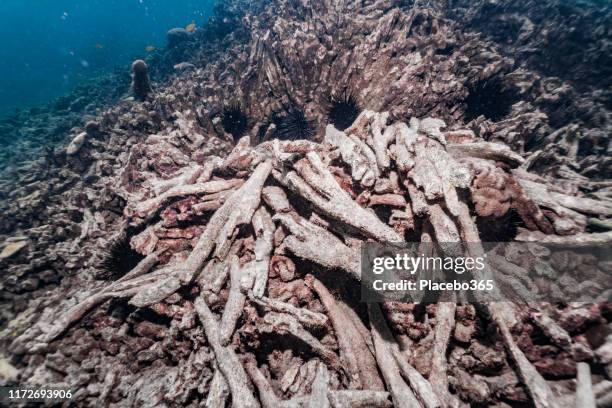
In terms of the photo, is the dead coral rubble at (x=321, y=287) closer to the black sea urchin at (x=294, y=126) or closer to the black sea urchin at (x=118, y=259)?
the black sea urchin at (x=118, y=259)

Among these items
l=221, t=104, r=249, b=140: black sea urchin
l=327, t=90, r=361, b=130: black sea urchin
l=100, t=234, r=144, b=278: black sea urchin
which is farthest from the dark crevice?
l=100, t=234, r=144, b=278: black sea urchin

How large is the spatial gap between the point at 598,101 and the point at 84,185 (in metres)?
14.8

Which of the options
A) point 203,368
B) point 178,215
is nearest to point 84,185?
point 178,215

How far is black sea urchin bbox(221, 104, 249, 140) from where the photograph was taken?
8.90m

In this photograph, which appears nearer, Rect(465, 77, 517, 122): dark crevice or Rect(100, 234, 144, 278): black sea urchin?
Rect(100, 234, 144, 278): black sea urchin

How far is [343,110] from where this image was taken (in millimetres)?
8383

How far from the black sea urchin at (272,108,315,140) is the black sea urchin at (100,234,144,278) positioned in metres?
5.37

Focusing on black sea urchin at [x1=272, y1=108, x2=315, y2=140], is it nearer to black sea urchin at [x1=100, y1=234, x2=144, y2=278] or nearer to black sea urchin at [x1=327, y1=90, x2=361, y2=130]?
black sea urchin at [x1=327, y1=90, x2=361, y2=130]

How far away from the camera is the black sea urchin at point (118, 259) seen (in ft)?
16.3

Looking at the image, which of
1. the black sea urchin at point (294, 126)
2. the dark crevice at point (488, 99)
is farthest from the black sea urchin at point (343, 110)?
the dark crevice at point (488, 99)

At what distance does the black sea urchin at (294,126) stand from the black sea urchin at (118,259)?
5.37 m

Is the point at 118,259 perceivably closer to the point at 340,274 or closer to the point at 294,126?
the point at 340,274

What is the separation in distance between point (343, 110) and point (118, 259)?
23.1 ft

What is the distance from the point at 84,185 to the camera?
8.01 m
